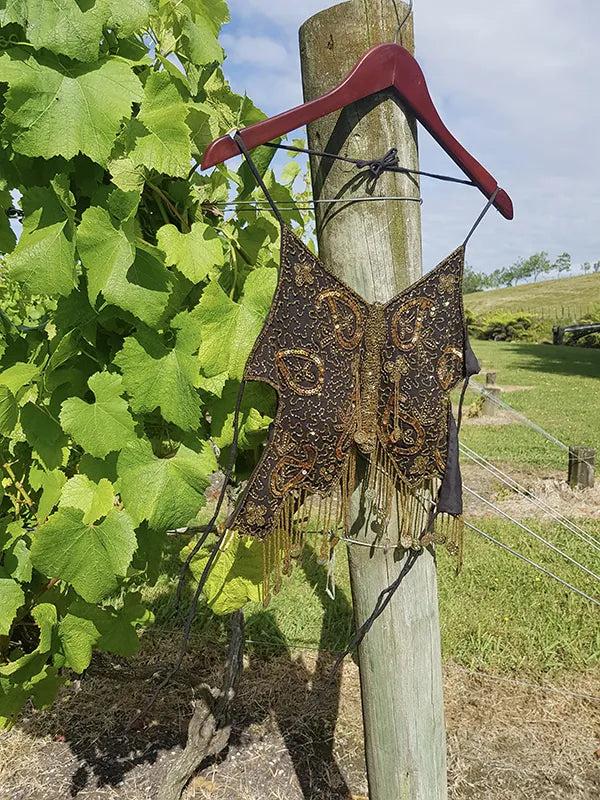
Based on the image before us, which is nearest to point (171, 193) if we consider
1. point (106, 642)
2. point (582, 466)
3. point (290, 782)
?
point (106, 642)

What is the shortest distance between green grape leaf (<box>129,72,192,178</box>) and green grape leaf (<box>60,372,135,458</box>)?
1.59 feet

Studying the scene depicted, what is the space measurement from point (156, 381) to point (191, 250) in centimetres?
31

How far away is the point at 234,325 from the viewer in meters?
1.41

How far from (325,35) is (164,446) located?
3.61 ft

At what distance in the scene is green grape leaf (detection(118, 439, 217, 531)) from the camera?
139 cm

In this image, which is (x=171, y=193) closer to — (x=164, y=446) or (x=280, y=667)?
(x=164, y=446)

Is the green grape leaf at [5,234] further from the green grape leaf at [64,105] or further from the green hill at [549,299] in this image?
the green hill at [549,299]

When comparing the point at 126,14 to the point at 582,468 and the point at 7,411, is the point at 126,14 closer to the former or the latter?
the point at 7,411

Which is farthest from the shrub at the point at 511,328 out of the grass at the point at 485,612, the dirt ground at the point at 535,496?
the grass at the point at 485,612

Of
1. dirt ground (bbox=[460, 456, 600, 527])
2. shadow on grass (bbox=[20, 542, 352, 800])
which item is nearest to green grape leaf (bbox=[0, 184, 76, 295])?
shadow on grass (bbox=[20, 542, 352, 800])

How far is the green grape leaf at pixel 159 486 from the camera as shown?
139cm

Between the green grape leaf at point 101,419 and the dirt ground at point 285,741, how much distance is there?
1504mm

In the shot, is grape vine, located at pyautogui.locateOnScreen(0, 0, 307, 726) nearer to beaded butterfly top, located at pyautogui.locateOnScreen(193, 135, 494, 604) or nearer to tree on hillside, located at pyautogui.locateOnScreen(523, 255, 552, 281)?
beaded butterfly top, located at pyautogui.locateOnScreen(193, 135, 494, 604)

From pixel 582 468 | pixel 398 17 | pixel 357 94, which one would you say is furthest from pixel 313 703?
pixel 582 468
